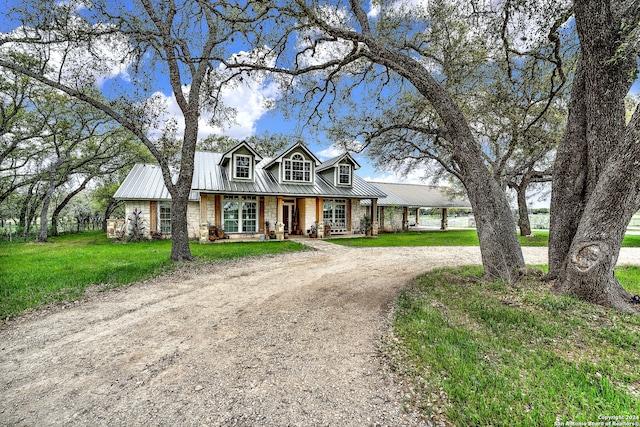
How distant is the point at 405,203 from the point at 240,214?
15.1 meters

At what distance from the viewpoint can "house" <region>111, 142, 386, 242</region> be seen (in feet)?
48.5

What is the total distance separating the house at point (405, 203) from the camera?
2316cm

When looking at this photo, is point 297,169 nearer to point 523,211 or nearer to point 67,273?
point 67,273

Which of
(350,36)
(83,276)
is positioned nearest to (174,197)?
(83,276)

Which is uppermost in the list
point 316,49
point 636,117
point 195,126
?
point 316,49

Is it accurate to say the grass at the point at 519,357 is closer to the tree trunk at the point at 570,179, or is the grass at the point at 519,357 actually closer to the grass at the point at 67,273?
the tree trunk at the point at 570,179

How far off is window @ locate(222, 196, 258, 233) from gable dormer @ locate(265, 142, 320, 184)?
96.7 inches

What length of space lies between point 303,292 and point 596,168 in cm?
587

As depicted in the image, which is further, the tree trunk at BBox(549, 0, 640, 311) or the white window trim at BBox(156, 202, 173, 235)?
the white window trim at BBox(156, 202, 173, 235)

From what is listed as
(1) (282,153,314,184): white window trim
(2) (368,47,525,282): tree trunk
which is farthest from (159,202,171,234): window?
(2) (368,47,525,282): tree trunk

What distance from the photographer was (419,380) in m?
2.68

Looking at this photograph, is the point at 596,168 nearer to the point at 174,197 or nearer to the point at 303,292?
the point at 303,292

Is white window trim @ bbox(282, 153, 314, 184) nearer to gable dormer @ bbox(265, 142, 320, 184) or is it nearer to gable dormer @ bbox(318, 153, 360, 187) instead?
gable dormer @ bbox(265, 142, 320, 184)

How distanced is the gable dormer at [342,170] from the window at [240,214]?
226 inches
